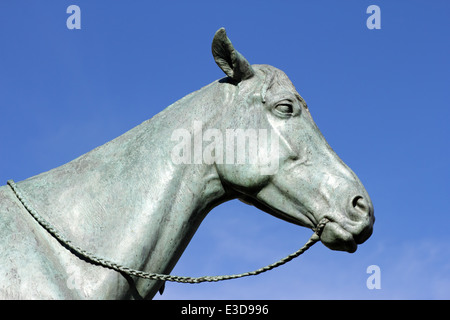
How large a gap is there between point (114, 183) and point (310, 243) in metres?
1.54

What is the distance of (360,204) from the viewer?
501 centimetres

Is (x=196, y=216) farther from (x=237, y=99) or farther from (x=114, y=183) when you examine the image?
(x=237, y=99)

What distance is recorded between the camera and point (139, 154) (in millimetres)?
5117

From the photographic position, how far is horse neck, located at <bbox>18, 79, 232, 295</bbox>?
4766 mm

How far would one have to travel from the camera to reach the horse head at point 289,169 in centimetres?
500

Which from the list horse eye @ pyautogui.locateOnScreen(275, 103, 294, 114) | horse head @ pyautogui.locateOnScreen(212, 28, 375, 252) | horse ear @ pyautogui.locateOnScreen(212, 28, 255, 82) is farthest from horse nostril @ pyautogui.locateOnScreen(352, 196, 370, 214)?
horse ear @ pyautogui.locateOnScreen(212, 28, 255, 82)

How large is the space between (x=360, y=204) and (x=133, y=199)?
1659 millimetres

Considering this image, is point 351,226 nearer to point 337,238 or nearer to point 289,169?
point 337,238

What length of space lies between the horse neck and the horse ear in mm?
471

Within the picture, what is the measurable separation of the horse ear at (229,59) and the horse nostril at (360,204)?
4.44 feet

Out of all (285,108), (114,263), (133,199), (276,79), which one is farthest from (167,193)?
(276,79)

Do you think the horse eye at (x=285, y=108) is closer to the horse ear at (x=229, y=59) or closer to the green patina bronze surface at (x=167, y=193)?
the green patina bronze surface at (x=167, y=193)

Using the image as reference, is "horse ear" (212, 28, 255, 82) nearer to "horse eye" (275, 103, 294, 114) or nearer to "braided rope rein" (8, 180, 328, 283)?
"horse eye" (275, 103, 294, 114)
